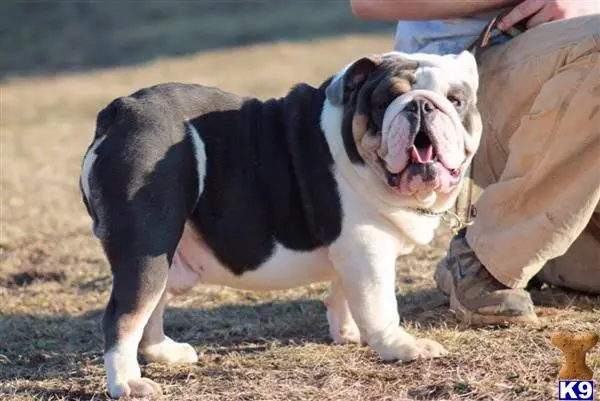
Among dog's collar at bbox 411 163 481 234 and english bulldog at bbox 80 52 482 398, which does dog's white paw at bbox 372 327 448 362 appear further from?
dog's collar at bbox 411 163 481 234

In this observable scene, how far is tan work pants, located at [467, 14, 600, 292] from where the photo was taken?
14.9 feet

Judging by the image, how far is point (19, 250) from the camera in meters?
6.61

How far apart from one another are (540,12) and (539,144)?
0.65 m

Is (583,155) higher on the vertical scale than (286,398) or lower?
higher

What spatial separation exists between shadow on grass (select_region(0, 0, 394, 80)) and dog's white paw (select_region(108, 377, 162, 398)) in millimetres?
11734

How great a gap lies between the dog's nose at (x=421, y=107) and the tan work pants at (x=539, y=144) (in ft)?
2.73

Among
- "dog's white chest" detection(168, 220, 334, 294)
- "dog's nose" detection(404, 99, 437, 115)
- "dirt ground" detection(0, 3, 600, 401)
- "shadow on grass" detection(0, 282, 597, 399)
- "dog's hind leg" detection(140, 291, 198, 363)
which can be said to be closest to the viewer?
"dog's nose" detection(404, 99, 437, 115)

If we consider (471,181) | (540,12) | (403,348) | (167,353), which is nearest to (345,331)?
(403,348)

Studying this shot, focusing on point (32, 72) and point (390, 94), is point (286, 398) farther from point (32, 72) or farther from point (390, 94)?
point (32, 72)

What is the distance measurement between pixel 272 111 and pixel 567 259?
1.68m

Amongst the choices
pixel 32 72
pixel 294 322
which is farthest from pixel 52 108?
pixel 294 322

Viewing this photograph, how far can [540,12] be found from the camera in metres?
4.96

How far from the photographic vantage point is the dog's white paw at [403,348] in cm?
425

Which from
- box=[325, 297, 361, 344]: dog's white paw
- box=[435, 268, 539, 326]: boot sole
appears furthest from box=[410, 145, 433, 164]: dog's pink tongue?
box=[435, 268, 539, 326]: boot sole
